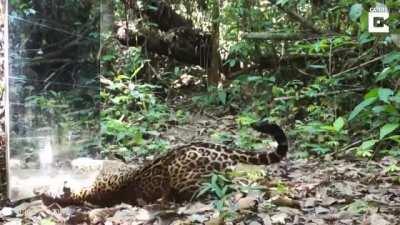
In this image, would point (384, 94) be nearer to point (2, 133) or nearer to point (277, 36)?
point (2, 133)

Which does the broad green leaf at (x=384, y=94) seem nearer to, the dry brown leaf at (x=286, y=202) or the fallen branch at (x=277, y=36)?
the dry brown leaf at (x=286, y=202)

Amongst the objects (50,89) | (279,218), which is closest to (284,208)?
(279,218)

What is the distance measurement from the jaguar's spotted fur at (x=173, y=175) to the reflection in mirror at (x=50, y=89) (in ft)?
0.49

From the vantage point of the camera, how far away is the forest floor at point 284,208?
2.66 metres

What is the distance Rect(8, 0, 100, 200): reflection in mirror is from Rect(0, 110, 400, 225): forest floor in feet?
0.68

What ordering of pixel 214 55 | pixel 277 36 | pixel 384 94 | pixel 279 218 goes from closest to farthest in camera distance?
pixel 279 218
pixel 384 94
pixel 277 36
pixel 214 55

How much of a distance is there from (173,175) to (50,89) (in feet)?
2.57

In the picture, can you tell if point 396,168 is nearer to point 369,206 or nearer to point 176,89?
point 369,206

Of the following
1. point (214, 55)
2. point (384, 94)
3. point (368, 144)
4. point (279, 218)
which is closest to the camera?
point (279, 218)

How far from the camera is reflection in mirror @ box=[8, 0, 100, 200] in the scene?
2.90 meters

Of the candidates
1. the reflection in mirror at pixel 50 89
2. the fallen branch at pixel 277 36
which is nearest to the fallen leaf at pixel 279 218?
the reflection in mirror at pixel 50 89

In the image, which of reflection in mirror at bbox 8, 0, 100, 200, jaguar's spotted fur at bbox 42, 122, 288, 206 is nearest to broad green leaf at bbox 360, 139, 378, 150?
jaguar's spotted fur at bbox 42, 122, 288, 206

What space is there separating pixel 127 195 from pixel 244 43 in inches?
121

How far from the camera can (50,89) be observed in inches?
122
